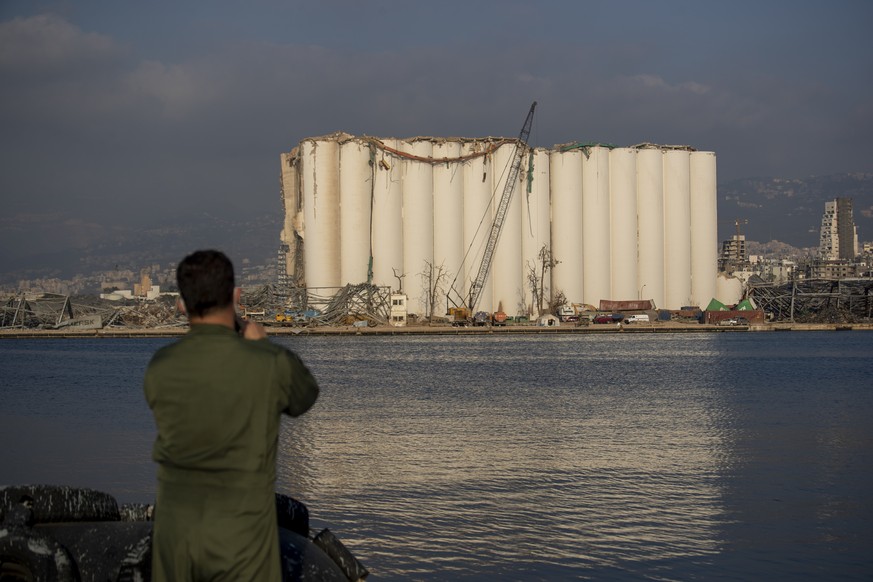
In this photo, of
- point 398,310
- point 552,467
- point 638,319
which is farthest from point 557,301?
point 552,467

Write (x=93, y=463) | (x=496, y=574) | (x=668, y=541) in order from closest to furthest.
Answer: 1. (x=496, y=574)
2. (x=668, y=541)
3. (x=93, y=463)

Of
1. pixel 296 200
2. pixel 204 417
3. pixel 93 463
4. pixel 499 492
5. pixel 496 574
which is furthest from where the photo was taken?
pixel 296 200

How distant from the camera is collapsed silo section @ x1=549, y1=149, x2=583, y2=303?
84000 mm

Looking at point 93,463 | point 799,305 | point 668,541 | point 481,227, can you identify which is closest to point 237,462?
point 668,541

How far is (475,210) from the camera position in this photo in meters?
82.4

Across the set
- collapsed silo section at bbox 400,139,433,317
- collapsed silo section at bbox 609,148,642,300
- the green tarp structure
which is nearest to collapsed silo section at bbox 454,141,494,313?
collapsed silo section at bbox 400,139,433,317

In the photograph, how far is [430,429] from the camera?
2078 cm

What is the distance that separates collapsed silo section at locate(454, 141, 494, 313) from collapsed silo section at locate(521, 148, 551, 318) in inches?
123

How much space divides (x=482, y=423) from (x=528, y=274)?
63273mm

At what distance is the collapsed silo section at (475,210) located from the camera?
8206cm

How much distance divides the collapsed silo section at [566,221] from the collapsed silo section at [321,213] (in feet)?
56.4

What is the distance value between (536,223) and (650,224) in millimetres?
10013

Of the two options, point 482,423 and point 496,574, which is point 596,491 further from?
point 482,423

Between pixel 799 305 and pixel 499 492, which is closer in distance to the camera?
pixel 499 492
